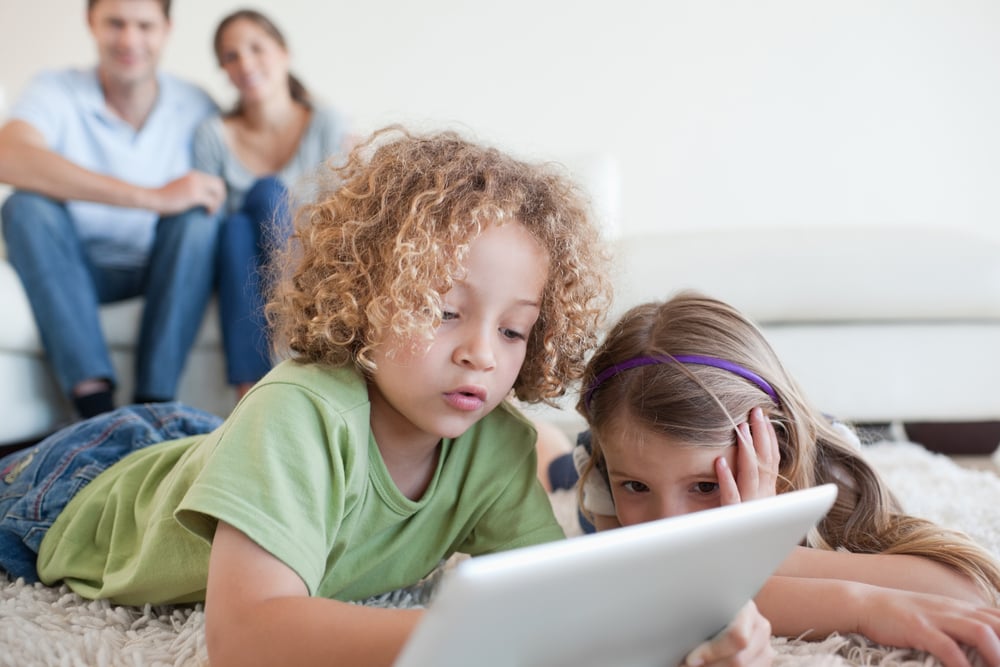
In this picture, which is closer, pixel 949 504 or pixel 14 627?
pixel 14 627

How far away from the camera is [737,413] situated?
0.86m

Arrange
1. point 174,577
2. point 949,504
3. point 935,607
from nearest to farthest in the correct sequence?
point 935,607 → point 174,577 → point 949,504

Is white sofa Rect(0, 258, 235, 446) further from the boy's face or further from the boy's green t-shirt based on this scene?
the boy's face

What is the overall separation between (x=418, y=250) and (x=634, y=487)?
12.9 inches

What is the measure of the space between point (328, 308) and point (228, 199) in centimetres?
167

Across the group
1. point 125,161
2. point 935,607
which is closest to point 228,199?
point 125,161

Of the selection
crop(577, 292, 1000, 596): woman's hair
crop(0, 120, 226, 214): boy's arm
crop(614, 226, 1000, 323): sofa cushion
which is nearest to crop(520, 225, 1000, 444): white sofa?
crop(614, 226, 1000, 323): sofa cushion

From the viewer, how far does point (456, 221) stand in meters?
0.78

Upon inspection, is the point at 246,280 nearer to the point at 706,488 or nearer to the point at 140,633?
the point at 140,633

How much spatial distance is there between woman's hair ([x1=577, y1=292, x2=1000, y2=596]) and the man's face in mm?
1806

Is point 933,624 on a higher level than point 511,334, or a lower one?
lower

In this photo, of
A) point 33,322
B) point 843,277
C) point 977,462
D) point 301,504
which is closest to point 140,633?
point 301,504

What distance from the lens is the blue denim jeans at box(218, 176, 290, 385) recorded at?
1877mm

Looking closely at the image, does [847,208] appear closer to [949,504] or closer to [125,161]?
[949,504]
